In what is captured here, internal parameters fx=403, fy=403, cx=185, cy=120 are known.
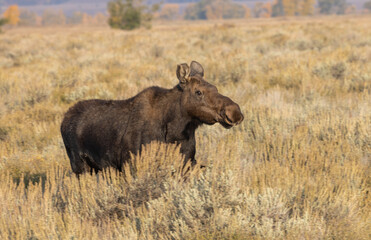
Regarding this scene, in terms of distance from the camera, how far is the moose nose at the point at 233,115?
400cm

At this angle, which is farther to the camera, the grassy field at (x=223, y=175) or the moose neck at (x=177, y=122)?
the moose neck at (x=177, y=122)

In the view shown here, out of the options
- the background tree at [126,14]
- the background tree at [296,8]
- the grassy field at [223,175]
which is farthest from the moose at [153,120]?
the background tree at [296,8]

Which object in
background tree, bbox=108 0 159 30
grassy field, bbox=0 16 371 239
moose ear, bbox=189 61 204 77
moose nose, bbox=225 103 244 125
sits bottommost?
grassy field, bbox=0 16 371 239

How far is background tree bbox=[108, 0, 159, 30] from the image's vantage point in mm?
57000

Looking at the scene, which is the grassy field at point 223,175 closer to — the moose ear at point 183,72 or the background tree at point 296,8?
the moose ear at point 183,72

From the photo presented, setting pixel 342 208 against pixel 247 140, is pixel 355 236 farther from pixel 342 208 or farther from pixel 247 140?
pixel 247 140

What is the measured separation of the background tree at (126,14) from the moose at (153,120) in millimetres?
53702

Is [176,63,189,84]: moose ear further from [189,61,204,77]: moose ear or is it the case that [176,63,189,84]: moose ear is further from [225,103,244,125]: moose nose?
[225,103,244,125]: moose nose

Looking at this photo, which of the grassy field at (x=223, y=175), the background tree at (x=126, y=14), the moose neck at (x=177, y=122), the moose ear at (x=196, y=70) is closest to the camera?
the grassy field at (x=223, y=175)

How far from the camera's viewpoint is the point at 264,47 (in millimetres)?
21891

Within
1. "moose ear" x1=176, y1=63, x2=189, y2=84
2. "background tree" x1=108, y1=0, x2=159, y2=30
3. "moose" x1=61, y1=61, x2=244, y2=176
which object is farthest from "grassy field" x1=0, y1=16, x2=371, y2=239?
"background tree" x1=108, y1=0, x2=159, y2=30

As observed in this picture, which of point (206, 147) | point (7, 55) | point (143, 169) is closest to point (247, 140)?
point (206, 147)

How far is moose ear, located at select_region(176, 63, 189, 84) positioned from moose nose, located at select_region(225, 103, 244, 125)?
2.36 ft

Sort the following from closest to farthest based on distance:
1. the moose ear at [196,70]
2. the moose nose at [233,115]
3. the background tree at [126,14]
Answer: the moose nose at [233,115] → the moose ear at [196,70] → the background tree at [126,14]
